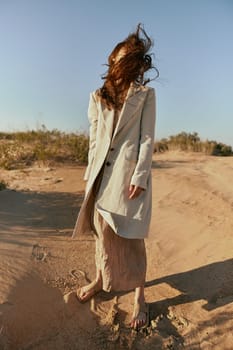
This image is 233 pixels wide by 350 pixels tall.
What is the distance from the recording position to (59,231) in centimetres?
430

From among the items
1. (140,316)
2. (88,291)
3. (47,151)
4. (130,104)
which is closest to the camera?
(130,104)

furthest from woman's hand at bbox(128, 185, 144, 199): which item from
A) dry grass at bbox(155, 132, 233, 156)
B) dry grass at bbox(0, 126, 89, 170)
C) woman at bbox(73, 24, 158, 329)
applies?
dry grass at bbox(155, 132, 233, 156)

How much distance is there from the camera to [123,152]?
106 inches

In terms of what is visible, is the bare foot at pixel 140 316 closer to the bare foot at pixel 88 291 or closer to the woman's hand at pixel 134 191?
the bare foot at pixel 88 291

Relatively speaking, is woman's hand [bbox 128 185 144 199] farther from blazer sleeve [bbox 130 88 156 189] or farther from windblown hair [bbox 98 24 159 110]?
windblown hair [bbox 98 24 159 110]

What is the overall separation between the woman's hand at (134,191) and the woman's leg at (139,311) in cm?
75

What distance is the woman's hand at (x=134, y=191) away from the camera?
2668 millimetres

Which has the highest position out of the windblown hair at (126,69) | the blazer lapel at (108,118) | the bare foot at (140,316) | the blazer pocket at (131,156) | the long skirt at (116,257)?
the windblown hair at (126,69)

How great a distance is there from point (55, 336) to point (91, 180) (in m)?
1.08

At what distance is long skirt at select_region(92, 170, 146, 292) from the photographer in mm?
2855

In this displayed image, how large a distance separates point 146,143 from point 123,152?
0.17m

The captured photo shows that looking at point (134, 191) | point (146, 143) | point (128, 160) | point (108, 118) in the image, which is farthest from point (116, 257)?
point (108, 118)

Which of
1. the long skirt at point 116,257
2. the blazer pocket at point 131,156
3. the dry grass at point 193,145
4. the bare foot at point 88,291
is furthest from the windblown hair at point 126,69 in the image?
the dry grass at point 193,145

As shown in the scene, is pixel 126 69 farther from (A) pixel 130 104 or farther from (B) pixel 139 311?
(B) pixel 139 311
